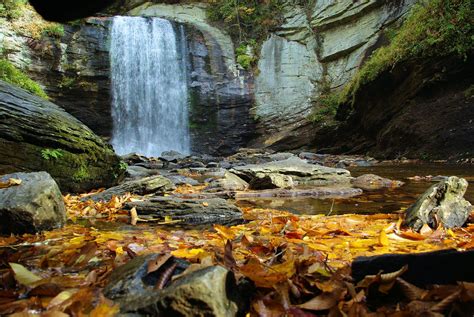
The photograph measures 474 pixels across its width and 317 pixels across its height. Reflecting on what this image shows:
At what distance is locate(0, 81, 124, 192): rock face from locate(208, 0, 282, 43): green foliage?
17.8m

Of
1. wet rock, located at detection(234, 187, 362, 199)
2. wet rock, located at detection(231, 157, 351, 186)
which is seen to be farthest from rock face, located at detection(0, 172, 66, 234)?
wet rock, located at detection(231, 157, 351, 186)

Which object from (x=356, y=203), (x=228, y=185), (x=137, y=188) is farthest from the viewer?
(x=228, y=185)

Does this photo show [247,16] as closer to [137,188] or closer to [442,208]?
[137,188]

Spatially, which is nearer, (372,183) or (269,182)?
(269,182)

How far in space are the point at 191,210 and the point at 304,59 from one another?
61.7 ft

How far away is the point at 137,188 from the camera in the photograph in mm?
4910

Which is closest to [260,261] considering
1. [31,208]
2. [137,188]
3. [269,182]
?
[31,208]

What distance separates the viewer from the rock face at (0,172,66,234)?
8.38 ft

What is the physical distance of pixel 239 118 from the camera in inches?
821

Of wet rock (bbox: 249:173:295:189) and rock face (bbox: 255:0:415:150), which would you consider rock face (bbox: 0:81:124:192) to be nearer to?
wet rock (bbox: 249:173:295:189)

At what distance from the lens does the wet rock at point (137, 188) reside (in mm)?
4564

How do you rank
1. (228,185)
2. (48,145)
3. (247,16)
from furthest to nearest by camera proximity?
1. (247,16)
2. (228,185)
3. (48,145)

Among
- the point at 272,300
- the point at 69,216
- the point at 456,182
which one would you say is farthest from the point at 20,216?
the point at 456,182

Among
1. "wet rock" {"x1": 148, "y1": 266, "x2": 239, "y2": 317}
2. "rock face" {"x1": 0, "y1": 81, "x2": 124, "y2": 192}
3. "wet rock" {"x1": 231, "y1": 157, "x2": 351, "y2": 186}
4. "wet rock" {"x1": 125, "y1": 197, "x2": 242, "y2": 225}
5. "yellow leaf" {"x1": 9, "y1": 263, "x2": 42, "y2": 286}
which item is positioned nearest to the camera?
"wet rock" {"x1": 148, "y1": 266, "x2": 239, "y2": 317}
